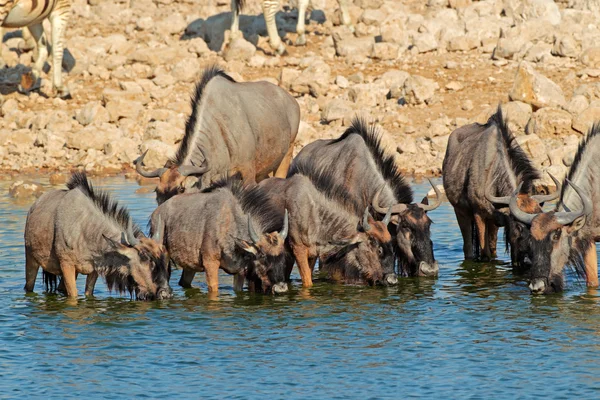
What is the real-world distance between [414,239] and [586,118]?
965 cm

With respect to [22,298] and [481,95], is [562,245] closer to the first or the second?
[22,298]

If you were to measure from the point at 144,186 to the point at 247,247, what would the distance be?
31.7 ft

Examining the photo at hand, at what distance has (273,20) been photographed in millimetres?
28984

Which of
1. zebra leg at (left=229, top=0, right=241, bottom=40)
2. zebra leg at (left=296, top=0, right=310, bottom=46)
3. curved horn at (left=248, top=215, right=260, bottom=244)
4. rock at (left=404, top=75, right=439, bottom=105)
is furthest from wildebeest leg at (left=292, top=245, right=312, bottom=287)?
zebra leg at (left=296, top=0, right=310, bottom=46)

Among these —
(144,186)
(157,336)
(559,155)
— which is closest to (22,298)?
(157,336)

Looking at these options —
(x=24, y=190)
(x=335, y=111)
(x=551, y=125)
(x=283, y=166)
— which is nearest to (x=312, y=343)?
(x=283, y=166)

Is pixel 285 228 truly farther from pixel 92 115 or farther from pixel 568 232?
pixel 92 115

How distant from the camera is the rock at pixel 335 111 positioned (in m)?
24.9

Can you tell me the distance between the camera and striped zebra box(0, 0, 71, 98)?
1045 inches

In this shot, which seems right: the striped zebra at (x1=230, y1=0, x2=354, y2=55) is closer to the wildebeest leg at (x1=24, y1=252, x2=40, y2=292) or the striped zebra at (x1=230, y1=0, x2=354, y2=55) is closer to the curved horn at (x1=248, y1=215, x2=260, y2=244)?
the wildebeest leg at (x1=24, y1=252, x2=40, y2=292)

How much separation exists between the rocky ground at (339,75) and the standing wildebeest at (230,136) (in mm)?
4896

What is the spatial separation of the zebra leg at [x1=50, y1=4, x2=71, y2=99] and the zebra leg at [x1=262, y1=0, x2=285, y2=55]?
4.68 metres

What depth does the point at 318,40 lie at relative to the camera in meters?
30.0

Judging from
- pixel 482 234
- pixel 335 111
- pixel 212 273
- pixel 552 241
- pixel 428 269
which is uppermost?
pixel 335 111
